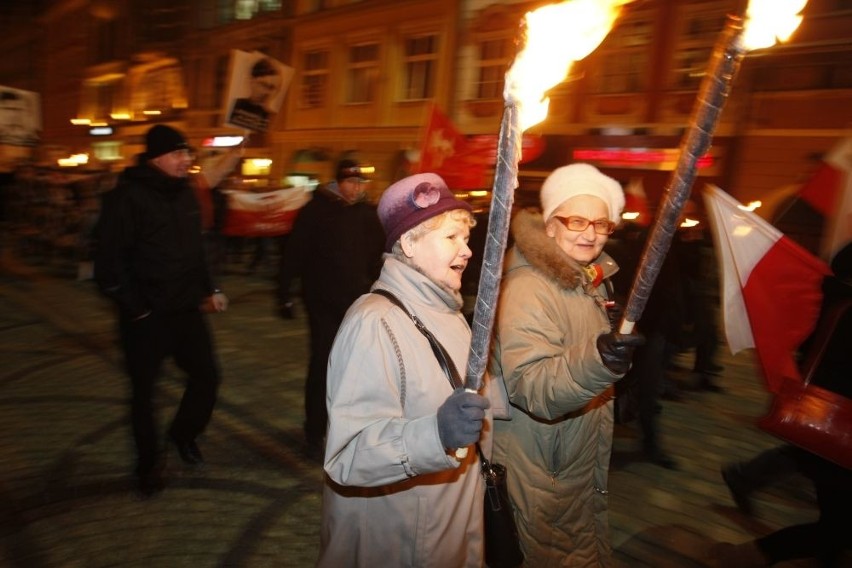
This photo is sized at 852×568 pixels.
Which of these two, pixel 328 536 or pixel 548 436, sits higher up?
pixel 548 436

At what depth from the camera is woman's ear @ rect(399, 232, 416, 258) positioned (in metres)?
1.95

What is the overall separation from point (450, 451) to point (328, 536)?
59 centimetres

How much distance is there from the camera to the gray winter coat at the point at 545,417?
2.13m

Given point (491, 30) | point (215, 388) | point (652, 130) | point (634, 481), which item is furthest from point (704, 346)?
point (491, 30)

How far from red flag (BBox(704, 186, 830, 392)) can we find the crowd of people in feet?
0.52

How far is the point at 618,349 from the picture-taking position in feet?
5.78

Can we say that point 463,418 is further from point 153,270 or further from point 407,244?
point 153,270

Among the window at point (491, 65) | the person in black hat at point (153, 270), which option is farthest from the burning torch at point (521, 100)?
the window at point (491, 65)

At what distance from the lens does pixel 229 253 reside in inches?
559

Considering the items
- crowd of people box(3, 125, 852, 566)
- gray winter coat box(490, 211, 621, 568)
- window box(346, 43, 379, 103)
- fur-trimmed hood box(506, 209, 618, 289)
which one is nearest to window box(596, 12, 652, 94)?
window box(346, 43, 379, 103)

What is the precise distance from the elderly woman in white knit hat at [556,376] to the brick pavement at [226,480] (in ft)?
4.85

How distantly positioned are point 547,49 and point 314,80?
24.0m

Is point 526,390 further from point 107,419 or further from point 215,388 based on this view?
point 107,419

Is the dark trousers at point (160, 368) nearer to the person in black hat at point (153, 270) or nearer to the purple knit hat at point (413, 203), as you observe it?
the person in black hat at point (153, 270)
